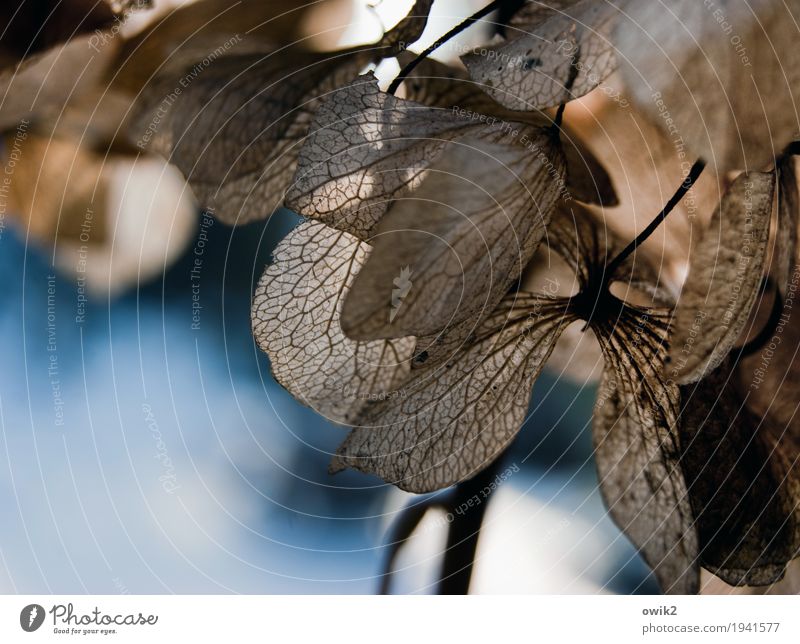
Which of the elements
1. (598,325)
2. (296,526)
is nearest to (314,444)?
(296,526)

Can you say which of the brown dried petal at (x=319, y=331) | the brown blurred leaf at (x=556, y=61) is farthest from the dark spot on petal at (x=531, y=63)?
the brown dried petal at (x=319, y=331)

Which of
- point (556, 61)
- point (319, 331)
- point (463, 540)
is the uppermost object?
point (556, 61)

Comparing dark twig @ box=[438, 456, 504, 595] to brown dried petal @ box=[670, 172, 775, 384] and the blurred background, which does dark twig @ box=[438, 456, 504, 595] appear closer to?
the blurred background

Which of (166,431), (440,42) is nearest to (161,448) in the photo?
(166,431)

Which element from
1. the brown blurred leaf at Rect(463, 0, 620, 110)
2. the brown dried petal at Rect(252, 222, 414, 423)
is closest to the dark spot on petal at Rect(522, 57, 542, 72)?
the brown blurred leaf at Rect(463, 0, 620, 110)

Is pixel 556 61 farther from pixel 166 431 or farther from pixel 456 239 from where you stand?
pixel 166 431

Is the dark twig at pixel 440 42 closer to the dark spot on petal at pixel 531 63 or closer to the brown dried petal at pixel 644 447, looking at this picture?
the dark spot on petal at pixel 531 63

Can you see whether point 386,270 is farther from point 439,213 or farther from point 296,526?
point 296,526

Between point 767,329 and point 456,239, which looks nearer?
point 456,239
